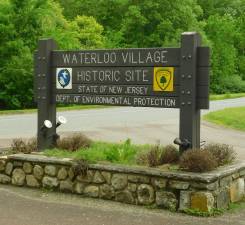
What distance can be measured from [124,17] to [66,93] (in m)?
46.7

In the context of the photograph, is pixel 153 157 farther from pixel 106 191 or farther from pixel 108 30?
pixel 108 30

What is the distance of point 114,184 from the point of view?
7809 millimetres

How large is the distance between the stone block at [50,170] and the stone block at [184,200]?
80.9 inches

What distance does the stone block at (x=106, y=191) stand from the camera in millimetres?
7836

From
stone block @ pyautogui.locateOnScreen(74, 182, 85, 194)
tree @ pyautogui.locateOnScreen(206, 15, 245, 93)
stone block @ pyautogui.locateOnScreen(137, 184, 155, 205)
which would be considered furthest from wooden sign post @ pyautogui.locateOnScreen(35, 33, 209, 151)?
tree @ pyautogui.locateOnScreen(206, 15, 245, 93)

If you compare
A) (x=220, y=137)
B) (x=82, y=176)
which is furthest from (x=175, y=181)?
(x=220, y=137)

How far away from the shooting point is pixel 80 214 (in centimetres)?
712

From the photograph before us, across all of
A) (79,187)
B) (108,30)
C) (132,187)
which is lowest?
(79,187)

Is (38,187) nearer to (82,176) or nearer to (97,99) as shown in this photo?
(82,176)

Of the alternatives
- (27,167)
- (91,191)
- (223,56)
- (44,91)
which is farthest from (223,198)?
(223,56)

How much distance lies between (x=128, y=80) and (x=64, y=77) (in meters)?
1.27

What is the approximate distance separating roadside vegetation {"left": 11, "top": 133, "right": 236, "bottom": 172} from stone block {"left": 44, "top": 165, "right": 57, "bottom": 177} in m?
0.31

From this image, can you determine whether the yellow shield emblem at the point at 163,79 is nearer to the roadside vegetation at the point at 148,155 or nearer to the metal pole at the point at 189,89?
the metal pole at the point at 189,89

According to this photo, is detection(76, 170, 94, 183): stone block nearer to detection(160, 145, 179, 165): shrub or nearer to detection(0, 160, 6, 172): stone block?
detection(160, 145, 179, 165): shrub
